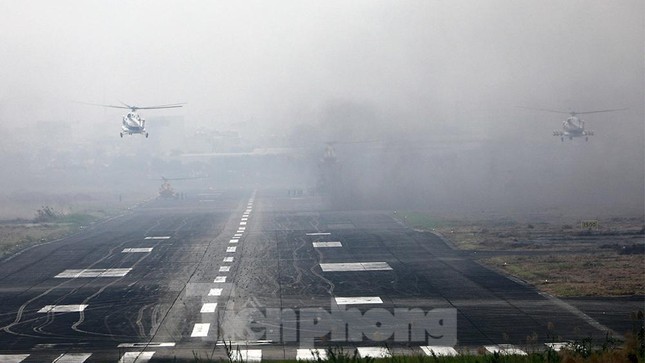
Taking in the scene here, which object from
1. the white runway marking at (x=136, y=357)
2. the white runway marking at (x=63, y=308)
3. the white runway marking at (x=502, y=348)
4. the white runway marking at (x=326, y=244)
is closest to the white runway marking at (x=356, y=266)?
the white runway marking at (x=326, y=244)

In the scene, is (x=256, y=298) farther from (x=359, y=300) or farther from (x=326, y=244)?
(x=326, y=244)

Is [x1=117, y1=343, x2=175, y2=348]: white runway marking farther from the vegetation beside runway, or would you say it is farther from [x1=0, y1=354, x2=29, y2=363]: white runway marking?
the vegetation beside runway

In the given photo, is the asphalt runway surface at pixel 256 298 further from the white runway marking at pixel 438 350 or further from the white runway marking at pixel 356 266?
the white runway marking at pixel 438 350

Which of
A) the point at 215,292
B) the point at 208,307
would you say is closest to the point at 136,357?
the point at 208,307

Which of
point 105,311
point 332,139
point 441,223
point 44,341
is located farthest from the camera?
point 332,139

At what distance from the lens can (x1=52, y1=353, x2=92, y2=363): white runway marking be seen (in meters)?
19.1

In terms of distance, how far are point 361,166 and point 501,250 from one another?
5871cm

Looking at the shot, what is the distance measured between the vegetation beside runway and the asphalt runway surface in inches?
55.6

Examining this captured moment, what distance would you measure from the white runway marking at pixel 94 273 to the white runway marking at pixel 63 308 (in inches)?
256

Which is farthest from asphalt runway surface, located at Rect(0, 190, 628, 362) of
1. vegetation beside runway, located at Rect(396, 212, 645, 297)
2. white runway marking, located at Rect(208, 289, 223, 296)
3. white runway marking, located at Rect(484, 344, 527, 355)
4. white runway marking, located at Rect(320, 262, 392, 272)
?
vegetation beside runway, located at Rect(396, 212, 645, 297)

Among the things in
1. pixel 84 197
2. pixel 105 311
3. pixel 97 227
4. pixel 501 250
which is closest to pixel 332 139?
pixel 84 197

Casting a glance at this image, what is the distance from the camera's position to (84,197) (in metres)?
90.2

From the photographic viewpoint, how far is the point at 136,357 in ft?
63.1

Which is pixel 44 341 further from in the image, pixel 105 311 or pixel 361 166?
pixel 361 166
